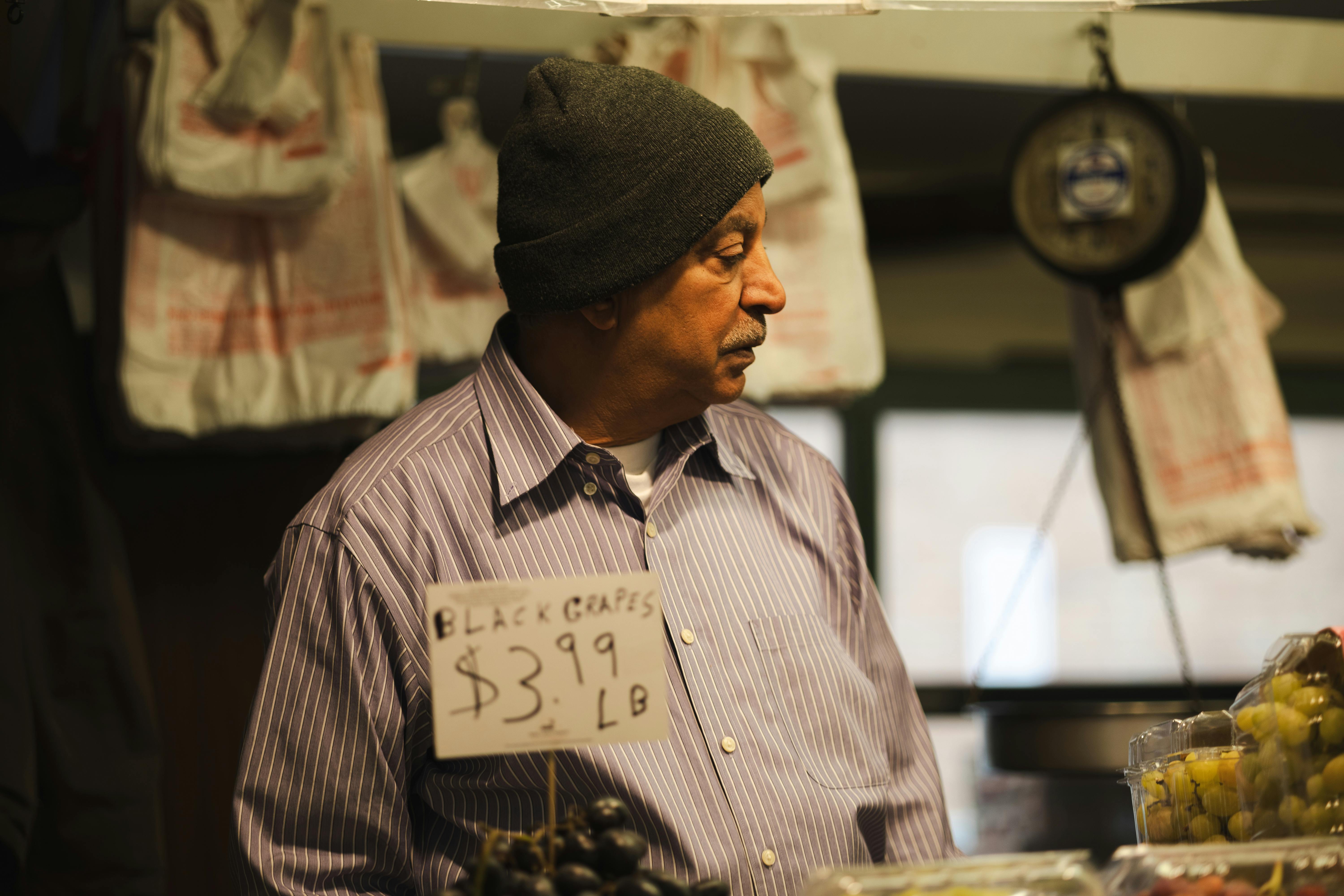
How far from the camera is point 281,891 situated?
4.34 ft

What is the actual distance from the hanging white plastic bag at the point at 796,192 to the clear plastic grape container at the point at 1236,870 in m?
1.39

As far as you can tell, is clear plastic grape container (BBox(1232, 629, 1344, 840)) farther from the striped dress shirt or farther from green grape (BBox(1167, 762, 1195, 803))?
the striped dress shirt

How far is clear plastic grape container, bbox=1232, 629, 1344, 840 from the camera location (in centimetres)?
115

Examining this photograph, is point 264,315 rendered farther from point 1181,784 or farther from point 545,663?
point 1181,784

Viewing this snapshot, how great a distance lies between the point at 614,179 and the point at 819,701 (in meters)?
0.67

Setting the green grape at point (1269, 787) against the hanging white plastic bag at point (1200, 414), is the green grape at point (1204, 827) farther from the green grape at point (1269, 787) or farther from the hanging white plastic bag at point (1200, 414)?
the hanging white plastic bag at point (1200, 414)

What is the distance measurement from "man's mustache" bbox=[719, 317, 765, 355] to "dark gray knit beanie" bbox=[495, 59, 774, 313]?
0.38 feet

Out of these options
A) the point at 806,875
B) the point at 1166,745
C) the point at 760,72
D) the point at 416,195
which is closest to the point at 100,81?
the point at 416,195

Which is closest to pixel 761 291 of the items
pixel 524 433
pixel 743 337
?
pixel 743 337

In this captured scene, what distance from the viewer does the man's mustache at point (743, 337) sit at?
1518 mm

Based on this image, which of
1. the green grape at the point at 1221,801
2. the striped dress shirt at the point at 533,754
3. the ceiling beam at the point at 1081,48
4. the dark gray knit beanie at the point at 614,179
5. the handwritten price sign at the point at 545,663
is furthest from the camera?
the ceiling beam at the point at 1081,48

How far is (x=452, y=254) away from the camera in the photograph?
2469mm

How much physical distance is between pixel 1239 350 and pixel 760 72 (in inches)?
46.6

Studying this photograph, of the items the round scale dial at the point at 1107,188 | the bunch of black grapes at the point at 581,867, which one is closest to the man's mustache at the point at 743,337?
the bunch of black grapes at the point at 581,867
